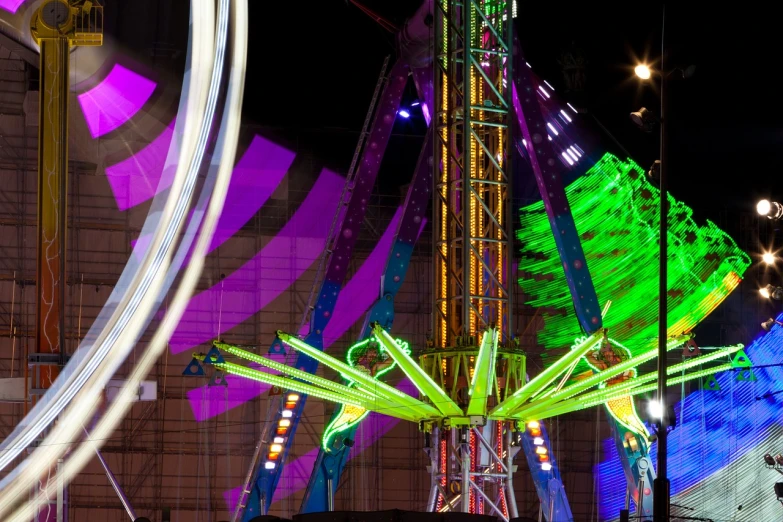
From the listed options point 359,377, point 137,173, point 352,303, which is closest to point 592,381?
point 359,377

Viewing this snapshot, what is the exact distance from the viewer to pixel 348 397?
62.1ft

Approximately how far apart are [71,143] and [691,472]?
13327 mm

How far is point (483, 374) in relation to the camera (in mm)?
17562

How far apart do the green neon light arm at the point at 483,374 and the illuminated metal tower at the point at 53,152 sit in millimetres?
5512

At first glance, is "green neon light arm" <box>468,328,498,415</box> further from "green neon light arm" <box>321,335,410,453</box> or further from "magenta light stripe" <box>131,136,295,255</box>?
"magenta light stripe" <box>131,136,295,255</box>

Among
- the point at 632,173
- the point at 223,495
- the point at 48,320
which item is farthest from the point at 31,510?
the point at 632,173

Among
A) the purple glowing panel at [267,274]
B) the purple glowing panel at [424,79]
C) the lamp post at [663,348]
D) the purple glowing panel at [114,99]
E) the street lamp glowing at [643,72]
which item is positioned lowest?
the lamp post at [663,348]

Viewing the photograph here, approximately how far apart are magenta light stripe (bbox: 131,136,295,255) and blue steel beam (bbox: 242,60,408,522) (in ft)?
17.0

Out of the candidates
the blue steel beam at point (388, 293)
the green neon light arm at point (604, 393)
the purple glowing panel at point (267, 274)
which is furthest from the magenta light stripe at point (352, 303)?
the green neon light arm at point (604, 393)

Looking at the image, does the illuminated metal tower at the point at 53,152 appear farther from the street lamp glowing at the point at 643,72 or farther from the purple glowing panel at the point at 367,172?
the street lamp glowing at the point at 643,72

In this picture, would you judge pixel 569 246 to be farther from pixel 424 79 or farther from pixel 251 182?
pixel 251 182

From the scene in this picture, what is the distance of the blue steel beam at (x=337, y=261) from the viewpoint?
19.7 m

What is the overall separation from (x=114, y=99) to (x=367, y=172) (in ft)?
18.6

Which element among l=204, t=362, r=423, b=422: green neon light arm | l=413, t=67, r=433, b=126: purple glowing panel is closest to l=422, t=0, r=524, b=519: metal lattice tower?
l=204, t=362, r=423, b=422: green neon light arm
